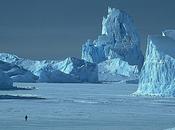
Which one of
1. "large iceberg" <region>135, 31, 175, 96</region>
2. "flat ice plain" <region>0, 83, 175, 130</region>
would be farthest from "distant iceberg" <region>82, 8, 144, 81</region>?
"flat ice plain" <region>0, 83, 175, 130</region>

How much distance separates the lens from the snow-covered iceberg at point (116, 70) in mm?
107062

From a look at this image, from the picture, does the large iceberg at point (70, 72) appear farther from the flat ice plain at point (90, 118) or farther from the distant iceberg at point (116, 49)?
the flat ice plain at point (90, 118)

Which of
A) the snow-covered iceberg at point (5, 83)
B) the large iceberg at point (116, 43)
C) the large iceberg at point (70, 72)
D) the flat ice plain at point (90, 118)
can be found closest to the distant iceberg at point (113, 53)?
the large iceberg at point (116, 43)

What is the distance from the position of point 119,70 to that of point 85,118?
278 feet

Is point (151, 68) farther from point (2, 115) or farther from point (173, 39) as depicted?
point (2, 115)

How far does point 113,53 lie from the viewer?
118 m

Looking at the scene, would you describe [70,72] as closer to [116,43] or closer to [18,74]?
[18,74]

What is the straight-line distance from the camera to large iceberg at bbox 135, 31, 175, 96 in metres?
43.4

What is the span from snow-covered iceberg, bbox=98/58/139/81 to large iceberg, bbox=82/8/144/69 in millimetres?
2110

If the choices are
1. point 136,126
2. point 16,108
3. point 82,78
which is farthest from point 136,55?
point 136,126

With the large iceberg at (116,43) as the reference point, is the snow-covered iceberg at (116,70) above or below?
below

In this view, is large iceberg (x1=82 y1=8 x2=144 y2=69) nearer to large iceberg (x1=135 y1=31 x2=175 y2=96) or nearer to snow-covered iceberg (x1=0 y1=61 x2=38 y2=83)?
snow-covered iceberg (x1=0 y1=61 x2=38 y2=83)

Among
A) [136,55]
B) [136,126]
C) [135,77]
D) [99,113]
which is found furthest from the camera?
[136,55]

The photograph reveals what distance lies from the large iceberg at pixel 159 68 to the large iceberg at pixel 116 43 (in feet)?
212
